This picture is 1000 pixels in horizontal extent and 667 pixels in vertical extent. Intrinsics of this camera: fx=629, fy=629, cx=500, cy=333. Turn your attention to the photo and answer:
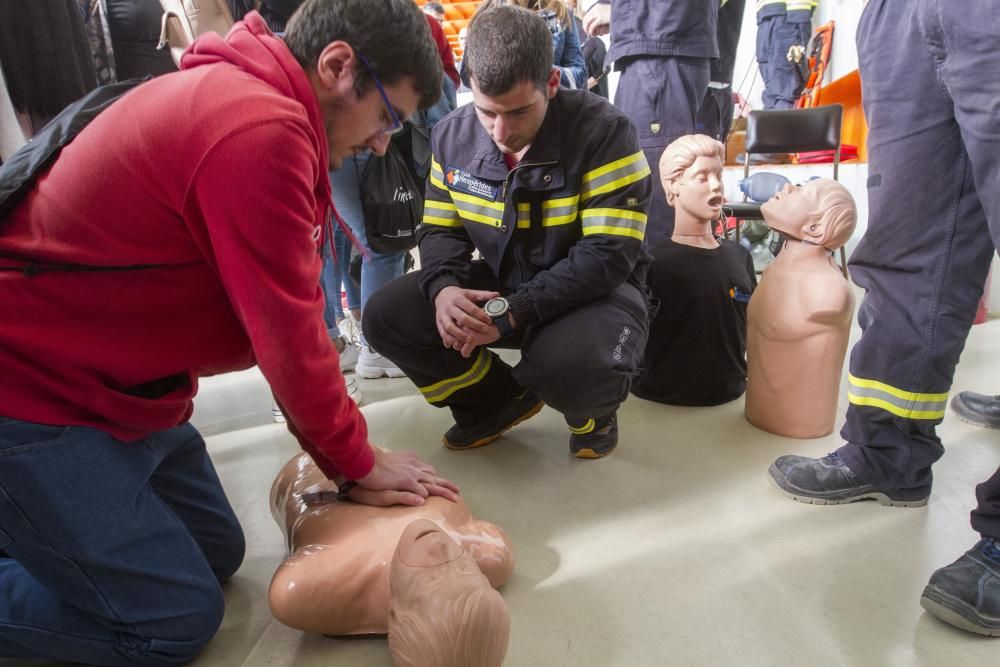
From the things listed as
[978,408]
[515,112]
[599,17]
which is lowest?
[978,408]

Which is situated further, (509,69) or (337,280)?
(337,280)

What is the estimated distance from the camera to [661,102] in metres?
2.60

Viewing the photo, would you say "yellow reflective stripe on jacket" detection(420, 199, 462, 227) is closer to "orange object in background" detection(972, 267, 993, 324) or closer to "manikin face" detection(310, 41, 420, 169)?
"manikin face" detection(310, 41, 420, 169)

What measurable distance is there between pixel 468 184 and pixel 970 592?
5.00 feet

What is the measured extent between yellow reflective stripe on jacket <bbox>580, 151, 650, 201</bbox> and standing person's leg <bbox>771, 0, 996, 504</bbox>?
1.85ft

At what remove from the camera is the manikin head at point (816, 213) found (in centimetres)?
185

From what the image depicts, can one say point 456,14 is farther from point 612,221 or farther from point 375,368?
point 612,221

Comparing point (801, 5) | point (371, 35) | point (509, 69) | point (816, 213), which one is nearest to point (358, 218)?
point (509, 69)

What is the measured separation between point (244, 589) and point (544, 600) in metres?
0.70

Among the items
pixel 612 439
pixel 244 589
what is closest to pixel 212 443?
pixel 244 589

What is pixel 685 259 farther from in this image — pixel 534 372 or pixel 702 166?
pixel 534 372

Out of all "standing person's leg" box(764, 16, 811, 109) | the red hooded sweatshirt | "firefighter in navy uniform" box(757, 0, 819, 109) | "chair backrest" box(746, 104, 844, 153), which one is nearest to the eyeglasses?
the red hooded sweatshirt

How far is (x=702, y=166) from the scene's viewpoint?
7.30 feet

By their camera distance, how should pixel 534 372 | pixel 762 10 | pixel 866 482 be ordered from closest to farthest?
1. pixel 866 482
2. pixel 534 372
3. pixel 762 10
